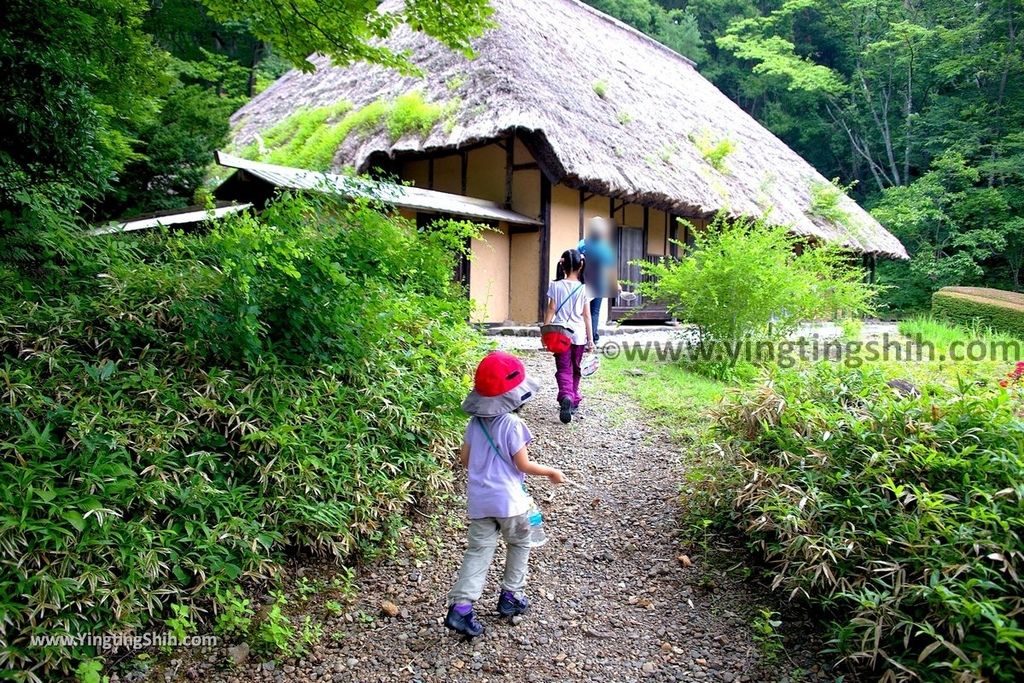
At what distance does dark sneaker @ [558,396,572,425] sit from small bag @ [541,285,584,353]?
0.39 m

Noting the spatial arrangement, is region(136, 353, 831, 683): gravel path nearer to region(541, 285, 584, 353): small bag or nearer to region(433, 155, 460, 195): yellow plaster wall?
region(541, 285, 584, 353): small bag

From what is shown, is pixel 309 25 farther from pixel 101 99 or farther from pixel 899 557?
pixel 899 557

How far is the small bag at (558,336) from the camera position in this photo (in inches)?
176

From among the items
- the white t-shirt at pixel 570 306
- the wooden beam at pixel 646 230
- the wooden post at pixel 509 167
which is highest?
the wooden post at pixel 509 167

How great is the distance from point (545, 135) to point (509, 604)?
712cm

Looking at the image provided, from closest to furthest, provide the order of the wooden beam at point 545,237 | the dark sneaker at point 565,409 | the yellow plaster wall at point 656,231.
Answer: the dark sneaker at point 565,409, the wooden beam at point 545,237, the yellow plaster wall at point 656,231

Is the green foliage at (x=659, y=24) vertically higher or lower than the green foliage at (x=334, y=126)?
higher

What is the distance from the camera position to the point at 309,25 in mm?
4684

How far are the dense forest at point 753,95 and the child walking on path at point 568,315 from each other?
2.12 m

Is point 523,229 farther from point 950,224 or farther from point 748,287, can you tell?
point 950,224

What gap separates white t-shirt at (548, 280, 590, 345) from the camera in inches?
178

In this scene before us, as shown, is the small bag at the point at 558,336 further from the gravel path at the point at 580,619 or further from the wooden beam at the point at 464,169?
the wooden beam at the point at 464,169

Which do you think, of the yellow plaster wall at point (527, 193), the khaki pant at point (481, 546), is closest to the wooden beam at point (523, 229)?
the yellow plaster wall at point (527, 193)

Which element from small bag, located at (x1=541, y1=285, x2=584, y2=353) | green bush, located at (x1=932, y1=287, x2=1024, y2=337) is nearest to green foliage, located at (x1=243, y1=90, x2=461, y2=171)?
small bag, located at (x1=541, y1=285, x2=584, y2=353)
